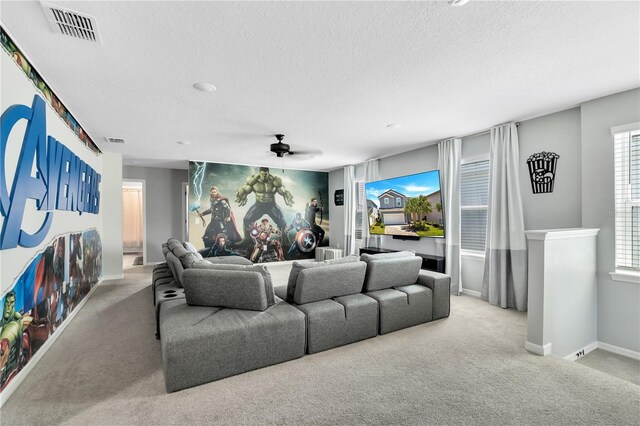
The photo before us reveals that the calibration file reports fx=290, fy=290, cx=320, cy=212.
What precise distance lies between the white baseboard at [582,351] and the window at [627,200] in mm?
854

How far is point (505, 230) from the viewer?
3988 mm

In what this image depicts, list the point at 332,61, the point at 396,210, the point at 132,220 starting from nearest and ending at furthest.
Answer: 1. the point at 332,61
2. the point at 396,210
3. the point at 132,220

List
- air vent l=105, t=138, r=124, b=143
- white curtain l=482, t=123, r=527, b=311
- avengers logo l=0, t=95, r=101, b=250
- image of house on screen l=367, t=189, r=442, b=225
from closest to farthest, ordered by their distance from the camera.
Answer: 1. avengers logo l=0, t=95, r=101, b=250
2. white curtain l=482, t=123, r=527, b=311
3. air vent l=105, t=138, r=124, b=143
4. image of house on screen l=367, t=189, r=442, b=225

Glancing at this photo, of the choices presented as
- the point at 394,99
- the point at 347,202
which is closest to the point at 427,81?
the point at 394,99

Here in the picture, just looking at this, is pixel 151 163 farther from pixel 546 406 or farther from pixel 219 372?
pixel 546 406

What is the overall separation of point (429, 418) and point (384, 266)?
1534 mm

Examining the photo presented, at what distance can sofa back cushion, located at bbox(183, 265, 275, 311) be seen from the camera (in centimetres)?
250

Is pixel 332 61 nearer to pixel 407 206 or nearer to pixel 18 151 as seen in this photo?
pixel 18 151

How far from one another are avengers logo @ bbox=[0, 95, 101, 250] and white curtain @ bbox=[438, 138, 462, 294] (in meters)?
5.08

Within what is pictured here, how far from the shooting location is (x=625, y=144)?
299cm

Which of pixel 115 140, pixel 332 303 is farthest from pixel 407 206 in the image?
pixel 115 140

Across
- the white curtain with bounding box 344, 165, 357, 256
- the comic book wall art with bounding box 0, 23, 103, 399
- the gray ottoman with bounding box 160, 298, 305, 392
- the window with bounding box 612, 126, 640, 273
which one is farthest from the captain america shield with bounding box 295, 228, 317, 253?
the window with bounding box 612, 126, 640, 273

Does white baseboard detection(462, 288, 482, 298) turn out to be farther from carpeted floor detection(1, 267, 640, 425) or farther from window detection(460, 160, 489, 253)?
carpeted floor detection(1, 267, 640, 425)

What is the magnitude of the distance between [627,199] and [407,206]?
291 centimetres
